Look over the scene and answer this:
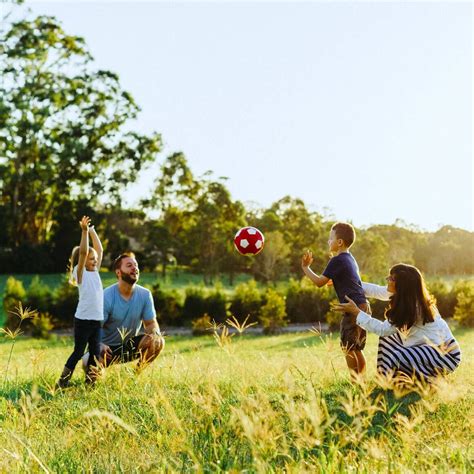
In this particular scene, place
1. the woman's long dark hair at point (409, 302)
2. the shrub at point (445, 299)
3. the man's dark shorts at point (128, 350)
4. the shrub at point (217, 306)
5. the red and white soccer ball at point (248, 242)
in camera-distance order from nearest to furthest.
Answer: the woman's long dark hair at point (409, 302) < the man's dark shorts at point (128, 350) < the red and white soccer ball at point (248, 242) < the shrub at point (217, 306) < the shrub at point (445, 299)

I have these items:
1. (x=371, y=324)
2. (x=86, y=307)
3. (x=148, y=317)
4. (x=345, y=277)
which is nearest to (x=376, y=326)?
(x=371, y=324)

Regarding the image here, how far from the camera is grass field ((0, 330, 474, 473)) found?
8.24ft

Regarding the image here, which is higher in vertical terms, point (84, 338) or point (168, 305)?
point (84, 338)

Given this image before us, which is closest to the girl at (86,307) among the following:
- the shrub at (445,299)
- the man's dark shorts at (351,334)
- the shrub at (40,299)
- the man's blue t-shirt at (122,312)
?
the man's blue t-shirt at (122,312)

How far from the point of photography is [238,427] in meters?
3.01

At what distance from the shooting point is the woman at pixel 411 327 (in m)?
5.25

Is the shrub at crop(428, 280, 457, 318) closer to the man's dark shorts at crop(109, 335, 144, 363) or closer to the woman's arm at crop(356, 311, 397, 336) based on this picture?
the man's dark shorts at crop(109, 335, 144, 363)

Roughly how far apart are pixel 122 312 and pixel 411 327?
9.92 ft

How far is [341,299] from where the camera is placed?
6.21 meters

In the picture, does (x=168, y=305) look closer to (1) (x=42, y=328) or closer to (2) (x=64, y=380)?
(1) (x=42, y=328)

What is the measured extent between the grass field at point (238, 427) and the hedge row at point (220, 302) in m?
11.3

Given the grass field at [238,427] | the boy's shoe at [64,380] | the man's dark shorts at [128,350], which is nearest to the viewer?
the grass field at [238,427]

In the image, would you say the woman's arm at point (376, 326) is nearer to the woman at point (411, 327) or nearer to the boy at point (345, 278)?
the woman at point (411, 327)

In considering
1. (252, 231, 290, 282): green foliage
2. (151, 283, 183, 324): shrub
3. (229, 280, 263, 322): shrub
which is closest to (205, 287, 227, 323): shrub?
(229, 280, 263, 322): shrub
